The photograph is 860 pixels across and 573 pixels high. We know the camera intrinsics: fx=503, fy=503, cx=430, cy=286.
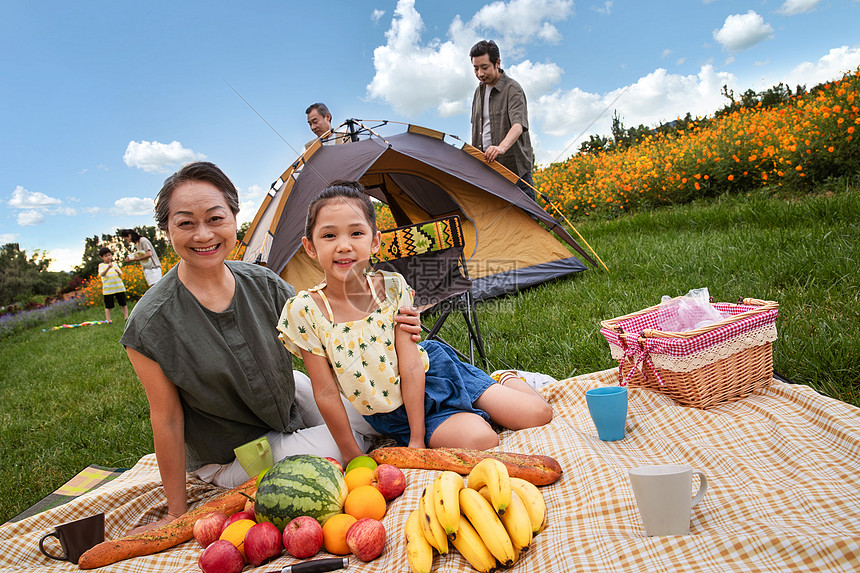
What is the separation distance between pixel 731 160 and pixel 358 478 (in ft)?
Result: 21.3

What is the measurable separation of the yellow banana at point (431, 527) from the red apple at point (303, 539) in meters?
0.33

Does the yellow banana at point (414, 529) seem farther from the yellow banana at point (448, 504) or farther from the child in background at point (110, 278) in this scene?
the child in background at point (110, 278)

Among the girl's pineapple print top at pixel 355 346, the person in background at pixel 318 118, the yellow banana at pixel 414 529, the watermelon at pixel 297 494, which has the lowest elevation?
the yellow banana at pixel 414 529

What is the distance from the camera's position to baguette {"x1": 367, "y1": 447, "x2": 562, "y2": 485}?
161cm

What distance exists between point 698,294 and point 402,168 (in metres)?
3.19

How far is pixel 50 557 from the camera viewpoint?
164 centimetres

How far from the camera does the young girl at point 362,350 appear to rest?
1.92 meters

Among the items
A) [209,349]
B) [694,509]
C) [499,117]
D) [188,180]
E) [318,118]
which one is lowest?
[694,509]

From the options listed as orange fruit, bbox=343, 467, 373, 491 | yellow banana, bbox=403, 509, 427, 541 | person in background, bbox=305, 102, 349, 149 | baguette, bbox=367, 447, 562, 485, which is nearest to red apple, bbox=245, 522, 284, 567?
A: orange fruit, bbox=343, 467, 373, 491

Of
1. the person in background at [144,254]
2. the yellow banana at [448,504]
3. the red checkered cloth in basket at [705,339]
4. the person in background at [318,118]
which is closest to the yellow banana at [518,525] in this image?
the yellow banana at [448,504]

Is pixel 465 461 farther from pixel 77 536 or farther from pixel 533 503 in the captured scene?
pixel 77 536

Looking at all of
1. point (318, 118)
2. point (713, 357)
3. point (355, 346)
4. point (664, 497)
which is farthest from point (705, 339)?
point (318, 118)

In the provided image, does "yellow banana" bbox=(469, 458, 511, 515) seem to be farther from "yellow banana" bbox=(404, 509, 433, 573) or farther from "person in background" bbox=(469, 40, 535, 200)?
"person in background" bbox=(469, 40, 535, 200)

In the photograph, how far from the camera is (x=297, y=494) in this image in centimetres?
148
